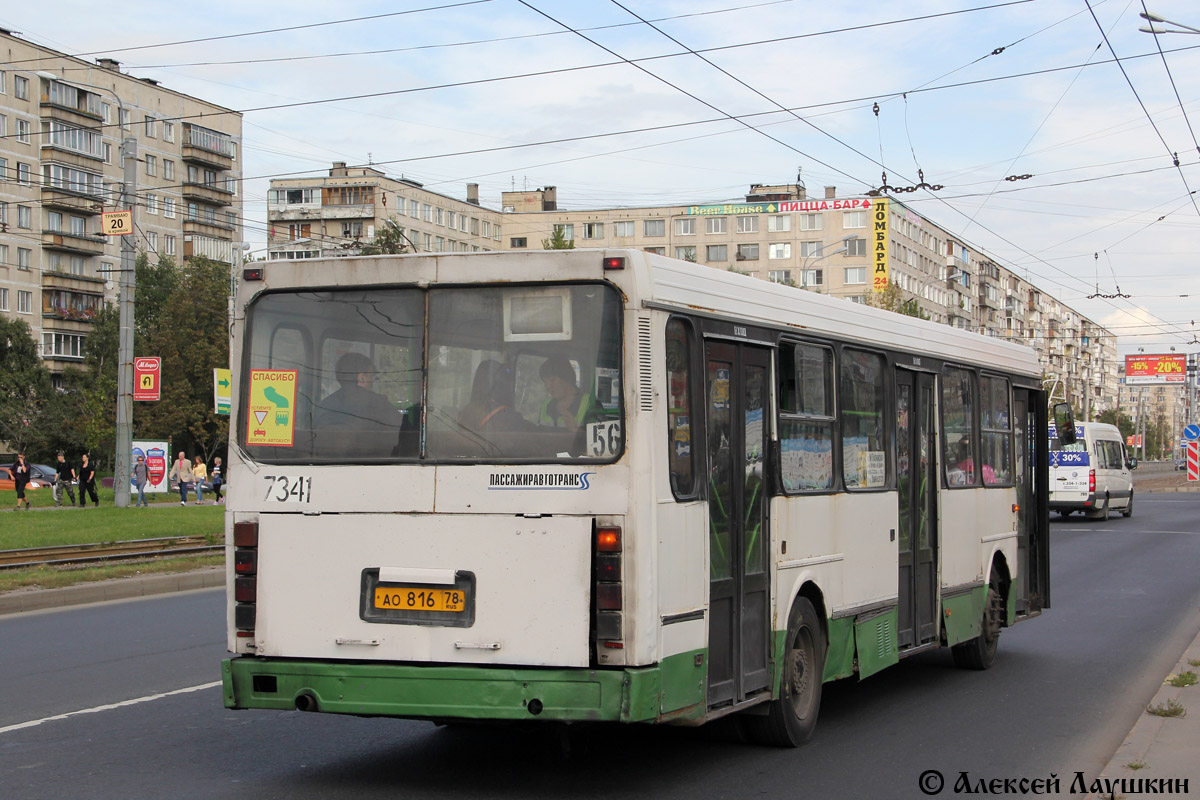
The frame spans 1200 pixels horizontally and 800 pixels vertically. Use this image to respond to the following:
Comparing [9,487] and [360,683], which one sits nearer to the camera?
[360,683]

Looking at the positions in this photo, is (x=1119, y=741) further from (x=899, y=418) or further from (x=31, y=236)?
(x=31, y=236)

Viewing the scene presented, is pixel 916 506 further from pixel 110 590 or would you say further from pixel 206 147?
pixel 206 147

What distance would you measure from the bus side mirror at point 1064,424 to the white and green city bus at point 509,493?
6.50m

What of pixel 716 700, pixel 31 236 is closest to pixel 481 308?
pixel 716 700

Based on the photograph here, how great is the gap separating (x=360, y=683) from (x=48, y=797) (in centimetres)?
154

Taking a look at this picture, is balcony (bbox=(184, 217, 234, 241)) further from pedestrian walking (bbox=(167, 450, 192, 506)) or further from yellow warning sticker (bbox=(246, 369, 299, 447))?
yellow warning sticker (bbox=(246, 369, 299, 447))

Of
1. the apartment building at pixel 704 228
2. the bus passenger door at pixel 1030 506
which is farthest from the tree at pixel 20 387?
the bus passenger door at pixel 1030 506

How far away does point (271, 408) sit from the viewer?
6949 millimetres

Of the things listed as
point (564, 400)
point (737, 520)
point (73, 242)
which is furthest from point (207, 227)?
point (564, 400)

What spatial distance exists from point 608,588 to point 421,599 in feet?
2.95

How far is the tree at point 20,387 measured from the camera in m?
68.2

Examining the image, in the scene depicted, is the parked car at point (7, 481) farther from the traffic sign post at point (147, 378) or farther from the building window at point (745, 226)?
the building window at point (745, 226)

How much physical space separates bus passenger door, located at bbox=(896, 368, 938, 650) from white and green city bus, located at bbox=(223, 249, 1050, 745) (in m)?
2.17

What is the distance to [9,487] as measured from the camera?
177 ft
